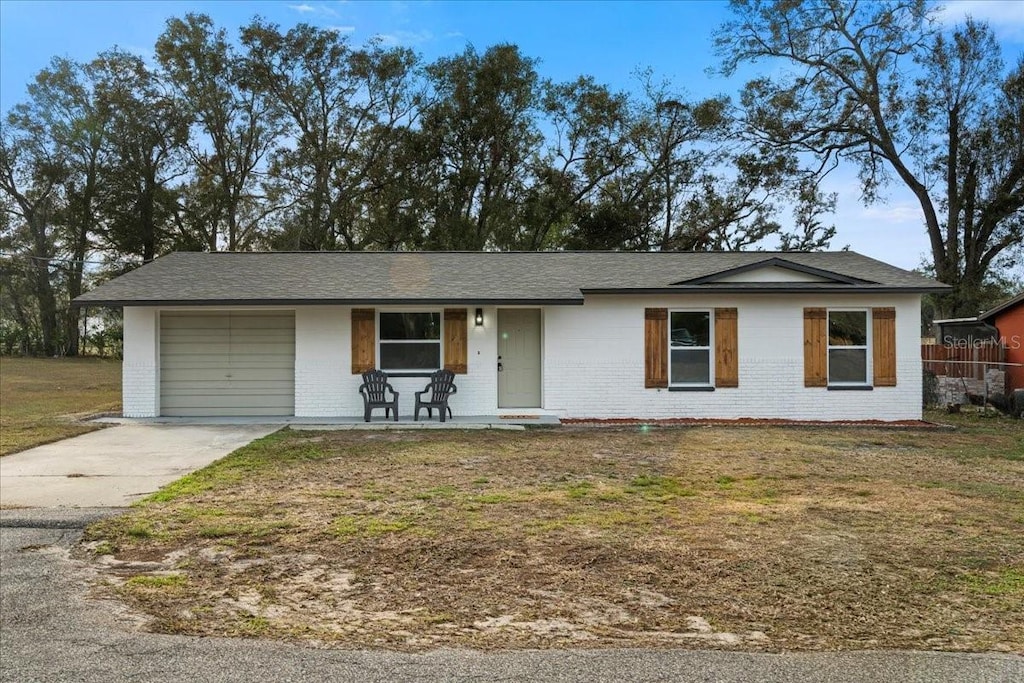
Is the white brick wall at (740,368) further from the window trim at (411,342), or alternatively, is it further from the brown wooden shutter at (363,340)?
the brown wooden shutter at (363,340)

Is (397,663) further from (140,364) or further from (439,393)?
(140,364)

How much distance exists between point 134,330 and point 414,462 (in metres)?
7.42

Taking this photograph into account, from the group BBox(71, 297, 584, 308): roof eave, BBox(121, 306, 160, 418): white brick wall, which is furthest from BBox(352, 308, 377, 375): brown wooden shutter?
BBox(121, 306, 160, 418): white brick wall

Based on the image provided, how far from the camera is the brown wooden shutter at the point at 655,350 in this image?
42.7 ft

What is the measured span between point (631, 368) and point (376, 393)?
4733 millimetres

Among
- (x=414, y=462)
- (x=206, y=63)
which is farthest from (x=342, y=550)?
(x=206, y=63)

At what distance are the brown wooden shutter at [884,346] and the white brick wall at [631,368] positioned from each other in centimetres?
14

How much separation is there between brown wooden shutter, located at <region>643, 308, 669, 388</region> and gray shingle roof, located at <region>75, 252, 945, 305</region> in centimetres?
62

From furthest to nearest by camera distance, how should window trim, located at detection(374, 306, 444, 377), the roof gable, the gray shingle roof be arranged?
window trim, located at detection(374, 306, 444, 377) → the roof gable → the gray shingle roof

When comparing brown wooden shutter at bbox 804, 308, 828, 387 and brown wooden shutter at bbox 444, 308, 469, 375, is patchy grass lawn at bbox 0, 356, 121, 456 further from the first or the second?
brown wooden shutter at bbox 804, 308, 828, 387

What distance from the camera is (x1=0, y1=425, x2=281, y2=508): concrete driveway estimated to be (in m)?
6.67

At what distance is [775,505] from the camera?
21.1 feet

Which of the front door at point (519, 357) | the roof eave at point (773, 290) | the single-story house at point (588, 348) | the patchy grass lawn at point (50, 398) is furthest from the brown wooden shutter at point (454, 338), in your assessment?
the patchy grass lawn at point (50, 398)

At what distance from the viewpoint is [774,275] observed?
13.1 m
